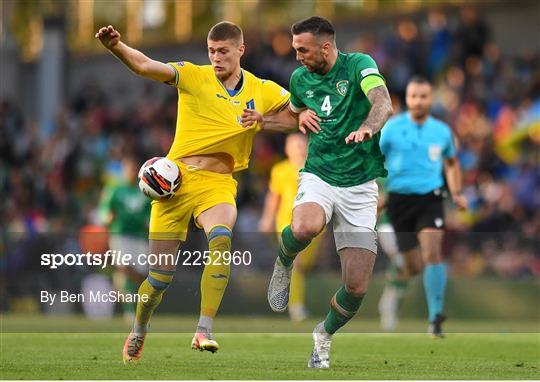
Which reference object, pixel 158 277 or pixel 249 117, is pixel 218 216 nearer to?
pixel 158 277

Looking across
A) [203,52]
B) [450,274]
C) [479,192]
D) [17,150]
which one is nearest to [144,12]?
[203,52]

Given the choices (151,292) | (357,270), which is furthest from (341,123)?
(151,292)

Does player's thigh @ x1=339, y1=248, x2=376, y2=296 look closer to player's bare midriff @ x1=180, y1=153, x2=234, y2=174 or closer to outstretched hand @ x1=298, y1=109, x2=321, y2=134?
outstretched hand @ x1=298, y1=109, x2=321, y2=134

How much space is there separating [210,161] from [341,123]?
1193 millimetres

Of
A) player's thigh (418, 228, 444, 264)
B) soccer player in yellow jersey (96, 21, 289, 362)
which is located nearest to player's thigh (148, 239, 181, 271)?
soccer player in yellow jersey (96, 21, 289, 362)

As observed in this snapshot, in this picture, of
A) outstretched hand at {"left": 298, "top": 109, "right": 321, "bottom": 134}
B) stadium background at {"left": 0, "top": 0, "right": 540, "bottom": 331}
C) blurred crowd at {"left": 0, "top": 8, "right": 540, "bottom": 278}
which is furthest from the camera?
blurred crowd at {"left": 0, "top": 8, "right": 540, "bottom": 278}

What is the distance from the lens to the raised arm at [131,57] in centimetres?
1015

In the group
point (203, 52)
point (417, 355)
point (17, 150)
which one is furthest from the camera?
point (203, 52)

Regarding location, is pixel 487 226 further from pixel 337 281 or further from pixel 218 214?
pixel 218 214

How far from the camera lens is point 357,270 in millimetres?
10445

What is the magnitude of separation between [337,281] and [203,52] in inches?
448

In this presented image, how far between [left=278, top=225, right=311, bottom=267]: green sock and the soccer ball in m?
0.97

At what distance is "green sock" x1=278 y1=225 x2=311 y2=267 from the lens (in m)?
10.5

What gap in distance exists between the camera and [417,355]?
12.1 metres
